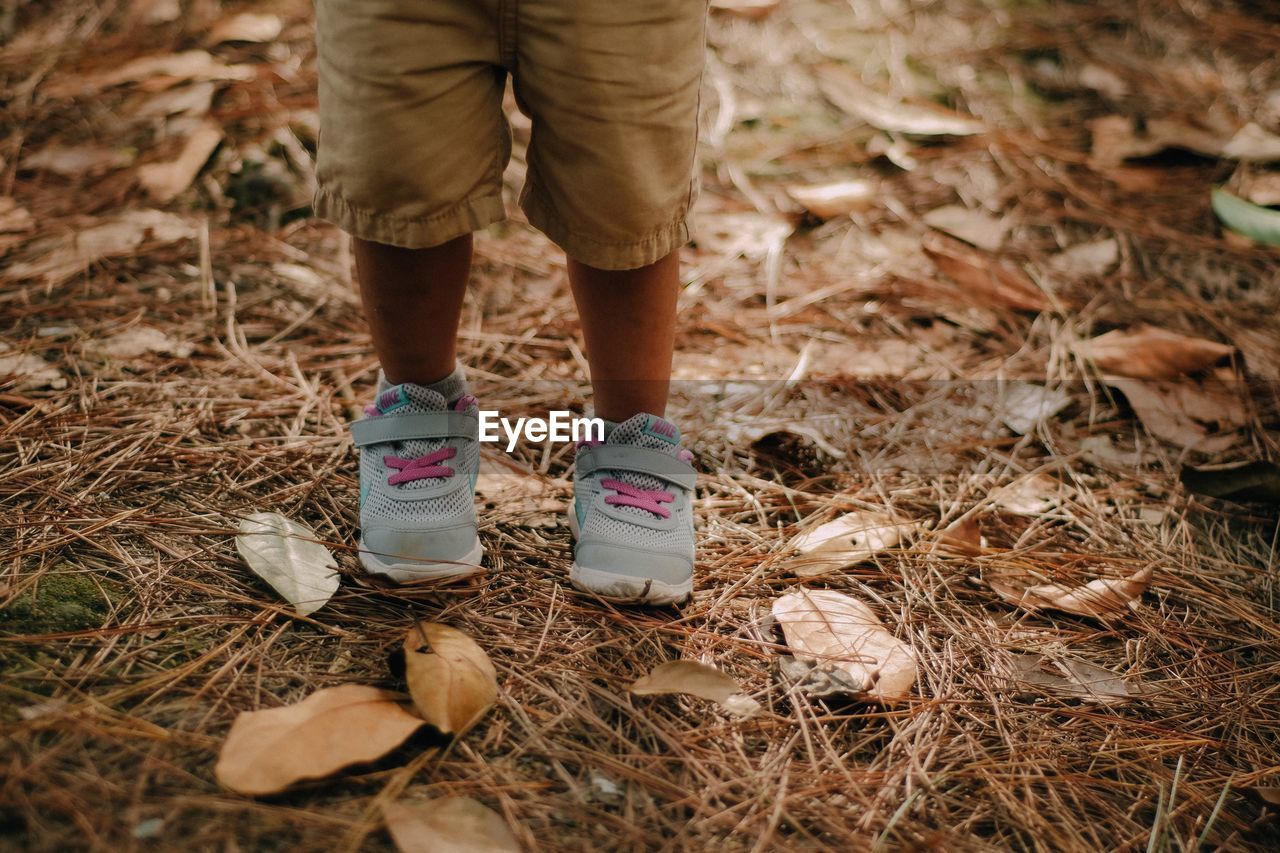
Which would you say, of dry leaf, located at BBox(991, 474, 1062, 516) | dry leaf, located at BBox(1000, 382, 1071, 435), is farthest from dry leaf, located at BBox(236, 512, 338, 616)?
dry leaf, located at BBox(1000, 382, 1071, 435)

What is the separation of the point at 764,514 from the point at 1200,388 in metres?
0.83

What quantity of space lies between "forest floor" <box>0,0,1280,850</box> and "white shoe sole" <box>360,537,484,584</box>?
0.02 metres

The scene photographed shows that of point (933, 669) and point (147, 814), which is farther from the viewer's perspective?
point (933, 669)

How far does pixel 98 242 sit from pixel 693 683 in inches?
53.5

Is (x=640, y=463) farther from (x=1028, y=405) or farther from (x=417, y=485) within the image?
(x=1028, y=405)

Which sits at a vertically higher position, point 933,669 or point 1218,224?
point 1218,224

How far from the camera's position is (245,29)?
2.16 m

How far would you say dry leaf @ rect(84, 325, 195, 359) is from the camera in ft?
4.31

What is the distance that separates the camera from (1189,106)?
221 cm

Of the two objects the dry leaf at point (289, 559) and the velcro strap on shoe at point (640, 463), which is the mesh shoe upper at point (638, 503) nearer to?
the velcro strap on shoe at point (640, 463)

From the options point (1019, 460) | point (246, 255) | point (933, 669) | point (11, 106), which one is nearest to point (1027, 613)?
point (933, 669)

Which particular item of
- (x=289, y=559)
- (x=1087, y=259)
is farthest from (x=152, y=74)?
(x=1087, y=259)

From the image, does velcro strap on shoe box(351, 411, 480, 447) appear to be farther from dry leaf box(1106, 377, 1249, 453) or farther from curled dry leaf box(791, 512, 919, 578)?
dry leaf box(1106, 377, 1249, 453)

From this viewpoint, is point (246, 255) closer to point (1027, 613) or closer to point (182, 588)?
point (182, 588)
